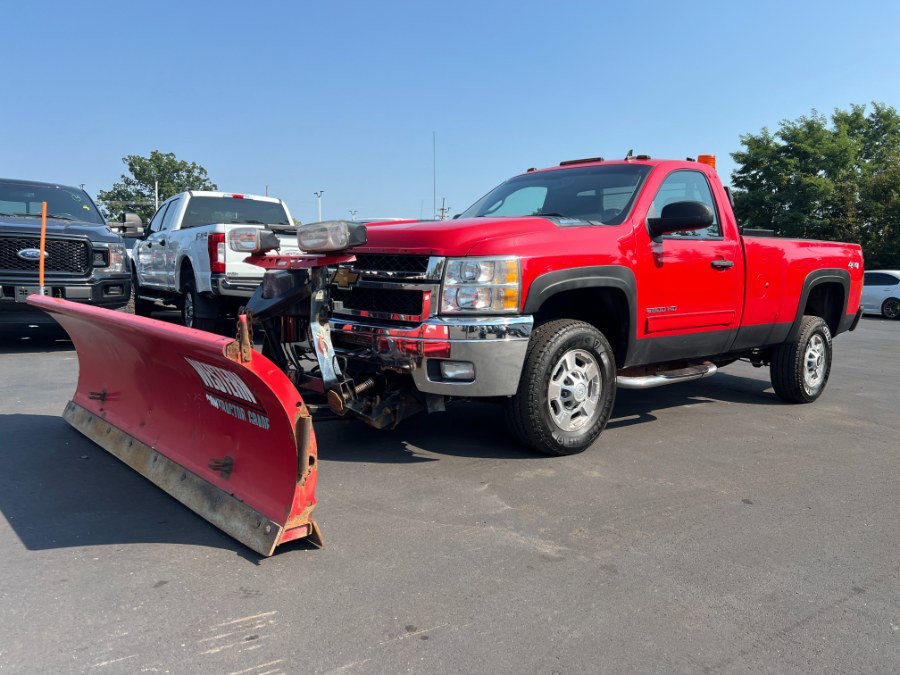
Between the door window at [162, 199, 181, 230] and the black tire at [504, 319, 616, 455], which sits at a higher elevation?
the door window at [162, 199, 181, 230]

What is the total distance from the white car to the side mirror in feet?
62.2

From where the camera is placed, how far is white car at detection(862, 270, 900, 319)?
20938 millimetres

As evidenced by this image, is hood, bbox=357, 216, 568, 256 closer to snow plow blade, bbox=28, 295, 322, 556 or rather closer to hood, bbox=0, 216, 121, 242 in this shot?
snow plow blade, bbox=28, 295, 322, 556

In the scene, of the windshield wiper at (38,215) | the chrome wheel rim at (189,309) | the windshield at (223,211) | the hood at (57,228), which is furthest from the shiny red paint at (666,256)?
the windshield wiper at (38,215)

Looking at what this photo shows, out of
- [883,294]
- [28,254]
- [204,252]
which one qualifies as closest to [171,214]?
[204,252]

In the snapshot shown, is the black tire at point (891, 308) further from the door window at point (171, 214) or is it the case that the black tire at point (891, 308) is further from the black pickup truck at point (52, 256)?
the black pickup truck at point (52, 256)

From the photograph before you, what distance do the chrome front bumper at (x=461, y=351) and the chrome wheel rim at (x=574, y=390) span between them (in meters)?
0.41

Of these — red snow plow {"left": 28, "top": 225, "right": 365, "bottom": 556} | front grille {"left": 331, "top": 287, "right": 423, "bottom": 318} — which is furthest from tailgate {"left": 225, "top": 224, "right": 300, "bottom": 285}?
front grille {"left": 331, "top": 287, "right": 423, "bottom": 318}

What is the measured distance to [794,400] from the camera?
7.00 m

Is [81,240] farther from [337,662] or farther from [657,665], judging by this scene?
[657,665]

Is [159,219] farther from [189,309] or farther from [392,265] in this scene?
[392,265]

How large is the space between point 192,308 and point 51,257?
181 centimetres

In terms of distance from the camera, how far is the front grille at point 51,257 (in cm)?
884

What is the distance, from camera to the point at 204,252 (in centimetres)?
921
